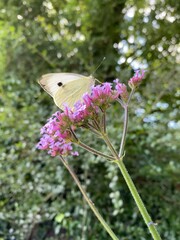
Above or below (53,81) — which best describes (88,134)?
above

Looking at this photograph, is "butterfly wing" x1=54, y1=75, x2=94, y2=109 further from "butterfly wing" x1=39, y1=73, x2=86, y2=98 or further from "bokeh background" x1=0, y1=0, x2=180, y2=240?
"bokeh background" x1=0, y1=0, x2=180, y2=240

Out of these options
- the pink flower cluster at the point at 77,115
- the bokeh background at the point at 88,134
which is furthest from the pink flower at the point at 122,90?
the bokeh background at the point at 88,134

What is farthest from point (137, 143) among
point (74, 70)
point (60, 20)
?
point (60, 20)

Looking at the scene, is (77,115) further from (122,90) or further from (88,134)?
(88,134)

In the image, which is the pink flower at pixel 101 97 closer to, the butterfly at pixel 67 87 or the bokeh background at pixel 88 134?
the butterfly at pixel 67 87

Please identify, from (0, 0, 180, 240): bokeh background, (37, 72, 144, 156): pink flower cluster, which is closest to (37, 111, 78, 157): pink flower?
(37, 72, 144, 156): pink flower cluster

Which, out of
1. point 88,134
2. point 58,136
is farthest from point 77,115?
point 88,134

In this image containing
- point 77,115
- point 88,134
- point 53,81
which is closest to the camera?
point 77,115

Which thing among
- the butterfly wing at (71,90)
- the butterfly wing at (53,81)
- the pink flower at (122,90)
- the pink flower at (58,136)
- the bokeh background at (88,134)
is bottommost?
the pink flower at (58,136)
